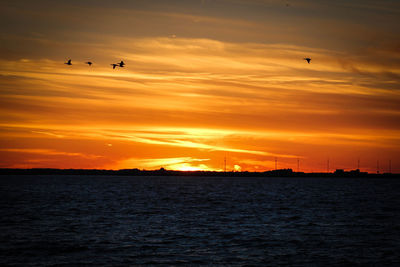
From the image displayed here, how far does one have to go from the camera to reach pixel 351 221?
2653 inches

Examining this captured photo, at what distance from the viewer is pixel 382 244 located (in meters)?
46.2

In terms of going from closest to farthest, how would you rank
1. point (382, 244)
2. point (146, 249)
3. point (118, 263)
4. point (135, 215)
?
1. point (118, 263)
2. point (146, 249)
3. point (382, 244)
4. point (135, 215)

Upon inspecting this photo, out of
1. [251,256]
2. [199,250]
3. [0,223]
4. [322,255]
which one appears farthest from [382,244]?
[0,223]

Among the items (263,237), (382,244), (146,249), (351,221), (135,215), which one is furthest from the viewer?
(135,215)

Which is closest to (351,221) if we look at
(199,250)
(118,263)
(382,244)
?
(382,244)

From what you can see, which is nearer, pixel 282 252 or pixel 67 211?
pixel 282 252

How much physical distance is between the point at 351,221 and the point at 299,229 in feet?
46.1

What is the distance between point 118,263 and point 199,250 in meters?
8.13

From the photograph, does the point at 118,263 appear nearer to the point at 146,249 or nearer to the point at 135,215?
the point at 146,249

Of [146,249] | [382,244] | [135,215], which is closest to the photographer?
[146,249]

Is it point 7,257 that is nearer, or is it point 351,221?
point 7,257

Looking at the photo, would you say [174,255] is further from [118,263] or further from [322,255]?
[322,255]

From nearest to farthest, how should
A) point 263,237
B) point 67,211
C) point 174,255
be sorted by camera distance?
point 174,255
point 263,237
point 67,211

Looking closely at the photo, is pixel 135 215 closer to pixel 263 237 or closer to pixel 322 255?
pixel 263 237
